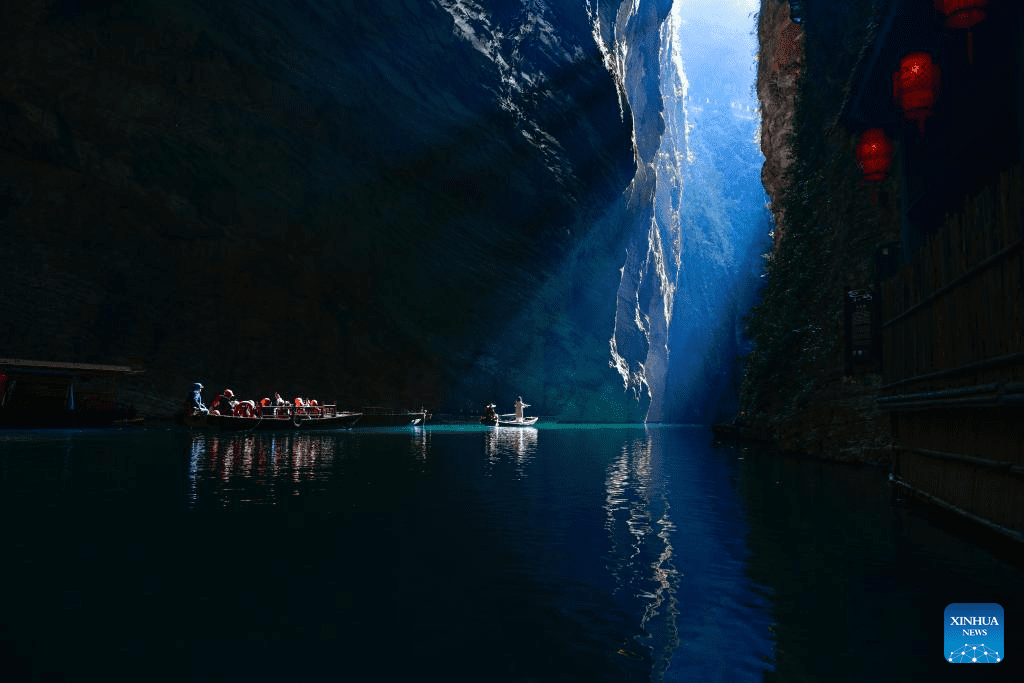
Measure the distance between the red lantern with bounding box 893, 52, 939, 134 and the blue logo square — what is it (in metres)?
8.80

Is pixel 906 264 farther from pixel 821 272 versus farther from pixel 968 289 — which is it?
pixel 821 272

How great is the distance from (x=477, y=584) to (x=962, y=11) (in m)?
9.38

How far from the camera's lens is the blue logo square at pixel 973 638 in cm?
418

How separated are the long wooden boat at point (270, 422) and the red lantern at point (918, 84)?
29.3 meters

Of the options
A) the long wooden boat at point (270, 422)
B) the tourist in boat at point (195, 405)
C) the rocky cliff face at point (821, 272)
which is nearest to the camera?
the rocky cliff face at point (821, 272)

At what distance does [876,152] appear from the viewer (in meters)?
13.6

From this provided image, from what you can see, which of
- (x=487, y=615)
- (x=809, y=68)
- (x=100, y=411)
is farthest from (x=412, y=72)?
(x=487, y=615)

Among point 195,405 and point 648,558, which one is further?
point 195,405

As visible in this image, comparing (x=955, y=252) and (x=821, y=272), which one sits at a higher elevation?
(x=821, y=272)

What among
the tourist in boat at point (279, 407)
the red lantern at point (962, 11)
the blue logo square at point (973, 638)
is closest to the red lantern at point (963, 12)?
the red lantern at point (962, 11)

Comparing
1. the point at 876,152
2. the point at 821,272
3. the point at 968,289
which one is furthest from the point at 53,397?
the point at 968,289

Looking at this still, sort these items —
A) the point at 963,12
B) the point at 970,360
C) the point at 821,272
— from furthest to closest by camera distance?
1. the point at 821,272
2. the point at 963,12
3. the point at 970,360

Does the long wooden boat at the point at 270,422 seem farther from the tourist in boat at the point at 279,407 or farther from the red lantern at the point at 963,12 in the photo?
the red lantern at the point at 963,12

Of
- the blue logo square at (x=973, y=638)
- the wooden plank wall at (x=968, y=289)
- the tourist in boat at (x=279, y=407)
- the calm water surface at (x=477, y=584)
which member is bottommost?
the calm water surface at (x=477, y=584)
